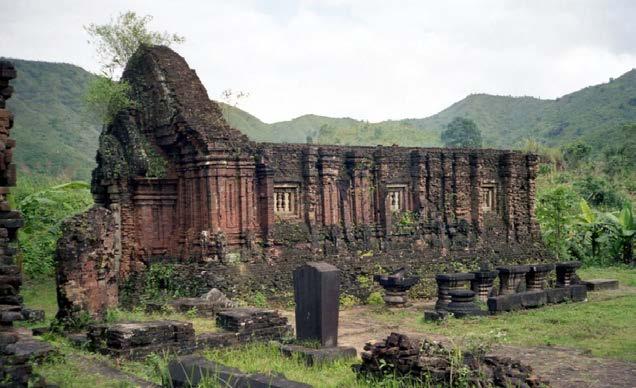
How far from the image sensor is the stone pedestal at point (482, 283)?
15.6 metres

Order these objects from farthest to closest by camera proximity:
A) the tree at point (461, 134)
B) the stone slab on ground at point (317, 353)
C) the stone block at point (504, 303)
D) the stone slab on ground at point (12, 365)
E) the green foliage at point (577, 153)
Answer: the tree at point (461, 134), the green foliage at point (577, 153), the stone block at point (504, 303), the stone slab on ground at point (317, 353), the stone slab on ground at point (12, 365)

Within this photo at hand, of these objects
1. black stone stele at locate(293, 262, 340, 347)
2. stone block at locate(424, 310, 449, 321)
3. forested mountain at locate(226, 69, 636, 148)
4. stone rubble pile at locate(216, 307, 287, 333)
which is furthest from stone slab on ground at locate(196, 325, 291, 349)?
forested mountain at locate(226, 69, 636, 148)

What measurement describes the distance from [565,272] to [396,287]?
4.30m

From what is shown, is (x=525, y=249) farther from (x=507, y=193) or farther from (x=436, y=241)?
(x=436, y=241)

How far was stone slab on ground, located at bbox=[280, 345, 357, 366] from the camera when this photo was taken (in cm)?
945

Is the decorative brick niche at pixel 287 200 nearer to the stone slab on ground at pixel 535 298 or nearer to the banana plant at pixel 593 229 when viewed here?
the stone slab on ground at pixel 535 298

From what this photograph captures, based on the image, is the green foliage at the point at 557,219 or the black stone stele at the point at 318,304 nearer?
the black stone stele at the point at 318,304

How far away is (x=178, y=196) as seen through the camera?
15242 mm

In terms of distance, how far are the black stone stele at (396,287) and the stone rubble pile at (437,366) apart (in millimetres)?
7463

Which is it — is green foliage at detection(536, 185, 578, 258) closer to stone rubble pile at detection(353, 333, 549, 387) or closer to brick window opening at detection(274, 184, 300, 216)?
brick window opening at detection(274, 184, 300, 216)

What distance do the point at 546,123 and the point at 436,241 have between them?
5475 centimetres

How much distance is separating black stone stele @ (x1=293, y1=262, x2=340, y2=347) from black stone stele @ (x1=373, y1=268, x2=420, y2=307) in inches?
217

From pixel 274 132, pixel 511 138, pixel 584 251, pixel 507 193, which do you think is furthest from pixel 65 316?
pixel 511 138

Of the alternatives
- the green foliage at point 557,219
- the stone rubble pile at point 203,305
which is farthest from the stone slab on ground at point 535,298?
the green foliage at point 557,219
